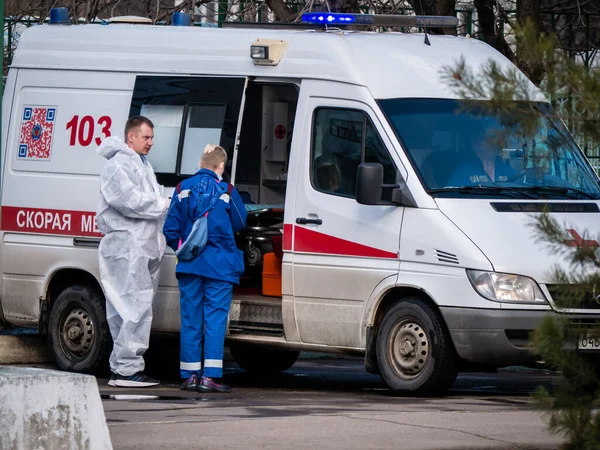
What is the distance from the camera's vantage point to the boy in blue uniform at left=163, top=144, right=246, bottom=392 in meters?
9.53

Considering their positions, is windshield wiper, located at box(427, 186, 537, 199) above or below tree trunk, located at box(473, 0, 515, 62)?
below

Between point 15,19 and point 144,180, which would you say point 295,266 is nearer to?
point 144,180

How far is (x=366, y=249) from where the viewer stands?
9234 mm

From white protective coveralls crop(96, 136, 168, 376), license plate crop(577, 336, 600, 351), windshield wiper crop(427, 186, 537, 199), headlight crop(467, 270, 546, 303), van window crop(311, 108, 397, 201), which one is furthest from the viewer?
white protective coveralls crop(96, 136, 168, 376)

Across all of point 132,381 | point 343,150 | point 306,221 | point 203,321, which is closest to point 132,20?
point 343,150

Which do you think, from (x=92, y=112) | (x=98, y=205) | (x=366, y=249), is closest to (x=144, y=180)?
(x=98, y=205)

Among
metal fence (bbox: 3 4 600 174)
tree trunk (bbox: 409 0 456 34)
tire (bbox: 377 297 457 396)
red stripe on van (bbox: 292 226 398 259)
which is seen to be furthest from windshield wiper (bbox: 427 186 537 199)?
metal fence (bbox: 3 4 600 174)

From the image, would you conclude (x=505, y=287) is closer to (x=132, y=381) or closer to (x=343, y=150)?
(x=343, y=150)

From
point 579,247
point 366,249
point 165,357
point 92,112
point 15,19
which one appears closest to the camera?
point 579,247

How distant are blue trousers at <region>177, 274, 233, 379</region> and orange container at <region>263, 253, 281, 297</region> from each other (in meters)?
0.45

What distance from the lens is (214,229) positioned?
375 inches

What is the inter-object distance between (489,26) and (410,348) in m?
6.00

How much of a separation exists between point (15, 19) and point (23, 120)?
4.83 metres

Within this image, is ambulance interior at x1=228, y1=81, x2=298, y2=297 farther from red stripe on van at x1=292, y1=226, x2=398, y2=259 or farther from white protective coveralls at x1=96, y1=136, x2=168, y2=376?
red stripe on van at x1=292, y1=226, x2=398, y2=259
